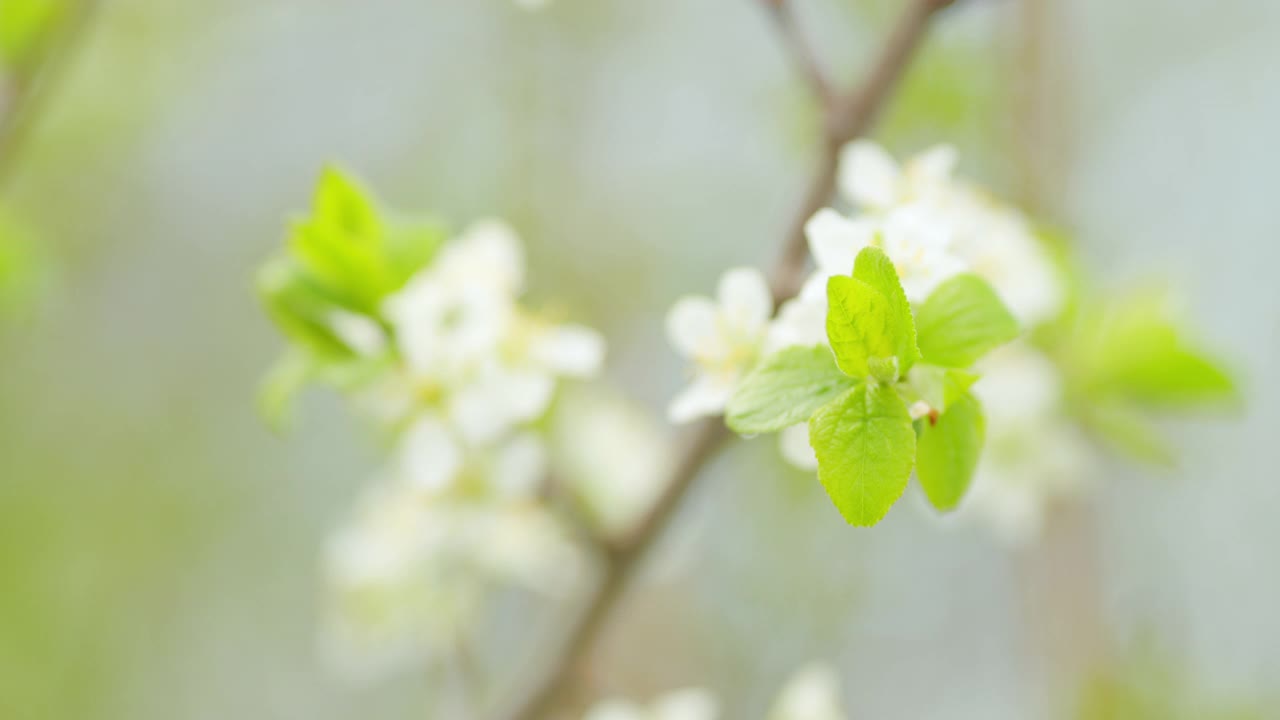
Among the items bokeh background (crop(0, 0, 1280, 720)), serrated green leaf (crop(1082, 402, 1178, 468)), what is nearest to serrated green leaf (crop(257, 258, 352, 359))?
serrated green leaf (crop(1082, 402, 1178, 468))

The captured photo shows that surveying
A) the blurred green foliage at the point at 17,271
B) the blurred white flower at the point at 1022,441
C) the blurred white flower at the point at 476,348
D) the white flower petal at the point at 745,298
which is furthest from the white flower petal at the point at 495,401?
the blurred green foliage at the point at 17,271

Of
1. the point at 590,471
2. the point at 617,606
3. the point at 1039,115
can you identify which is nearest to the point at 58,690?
the point at 590,471

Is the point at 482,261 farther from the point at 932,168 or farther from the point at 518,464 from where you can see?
the point at 932,168

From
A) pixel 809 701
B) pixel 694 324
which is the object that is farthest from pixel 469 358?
pixel 809 701

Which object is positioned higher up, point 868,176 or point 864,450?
point 868,176

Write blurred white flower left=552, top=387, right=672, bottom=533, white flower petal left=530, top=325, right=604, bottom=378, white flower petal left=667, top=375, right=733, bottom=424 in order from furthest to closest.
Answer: blurred white flower left=552, top=387, right=672, bottom=533 < white flower petal left=530, top=325, right=604, bottom=378 < white flower petal left=667, top=375, right=733, bottom=424

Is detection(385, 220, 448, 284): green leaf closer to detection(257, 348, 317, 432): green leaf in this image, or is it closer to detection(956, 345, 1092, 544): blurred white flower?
detection(257, 348, 317, 432): green leaf

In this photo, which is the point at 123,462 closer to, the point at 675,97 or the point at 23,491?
the point at 23,491
